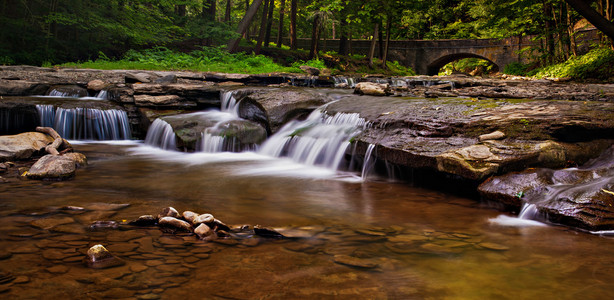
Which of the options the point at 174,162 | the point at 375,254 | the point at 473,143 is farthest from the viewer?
the point at 174,162

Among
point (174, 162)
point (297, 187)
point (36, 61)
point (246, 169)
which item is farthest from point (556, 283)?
point (36, 61)

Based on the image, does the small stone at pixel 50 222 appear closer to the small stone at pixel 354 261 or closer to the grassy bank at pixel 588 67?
the small stone at pixel 354 261

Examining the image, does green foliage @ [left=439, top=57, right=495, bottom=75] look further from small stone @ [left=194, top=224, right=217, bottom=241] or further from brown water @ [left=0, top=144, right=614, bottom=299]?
small stone @ [left=194, top=224, right=217, bottom=241]

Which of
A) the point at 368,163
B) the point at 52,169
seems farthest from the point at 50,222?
the point at 368,163

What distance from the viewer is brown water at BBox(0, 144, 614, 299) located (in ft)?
8.79

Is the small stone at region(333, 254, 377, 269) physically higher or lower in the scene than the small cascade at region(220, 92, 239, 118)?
lower

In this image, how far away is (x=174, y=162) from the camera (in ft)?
26.9

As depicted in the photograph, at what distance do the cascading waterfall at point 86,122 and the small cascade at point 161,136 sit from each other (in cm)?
110

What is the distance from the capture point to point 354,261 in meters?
3.22

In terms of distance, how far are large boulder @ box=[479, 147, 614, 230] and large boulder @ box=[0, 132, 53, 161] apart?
7716 mm

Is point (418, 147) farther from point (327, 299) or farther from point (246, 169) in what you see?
point (327, 299)

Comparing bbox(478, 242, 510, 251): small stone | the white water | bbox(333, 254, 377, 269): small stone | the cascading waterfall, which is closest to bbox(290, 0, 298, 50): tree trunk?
the cascading waterfall

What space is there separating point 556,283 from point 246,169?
18.5 ft

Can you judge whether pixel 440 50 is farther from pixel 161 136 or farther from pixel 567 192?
pixel 567 192
